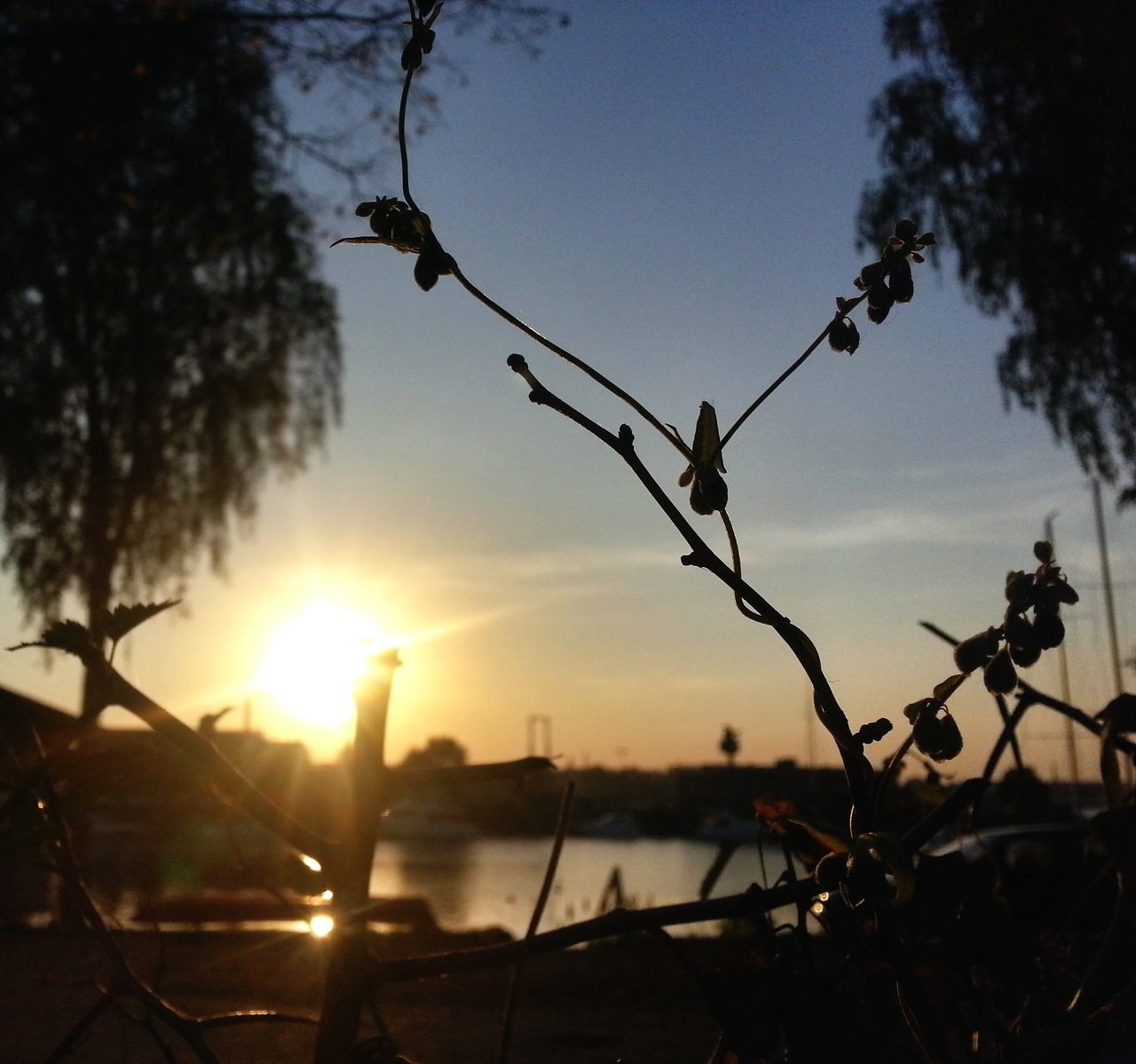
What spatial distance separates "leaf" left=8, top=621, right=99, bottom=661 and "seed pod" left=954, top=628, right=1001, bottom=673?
73 centimetres

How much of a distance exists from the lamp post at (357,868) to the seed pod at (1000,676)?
519 millimetres

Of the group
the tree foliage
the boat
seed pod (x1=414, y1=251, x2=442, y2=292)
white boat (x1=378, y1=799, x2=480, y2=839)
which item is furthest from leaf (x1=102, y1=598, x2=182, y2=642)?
white boat (x1=378, y1=799, x2=480, y2=839)

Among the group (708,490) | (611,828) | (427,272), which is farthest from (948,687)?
(611,828)

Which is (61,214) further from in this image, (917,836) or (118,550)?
(917,836)

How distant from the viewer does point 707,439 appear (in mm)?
854

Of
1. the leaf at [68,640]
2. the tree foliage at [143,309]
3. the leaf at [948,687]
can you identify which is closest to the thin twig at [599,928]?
the leaf at [948,687]

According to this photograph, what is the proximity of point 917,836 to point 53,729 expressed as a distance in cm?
107

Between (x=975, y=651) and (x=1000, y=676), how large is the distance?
2cm

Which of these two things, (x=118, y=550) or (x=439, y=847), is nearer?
(x=118, y=550)

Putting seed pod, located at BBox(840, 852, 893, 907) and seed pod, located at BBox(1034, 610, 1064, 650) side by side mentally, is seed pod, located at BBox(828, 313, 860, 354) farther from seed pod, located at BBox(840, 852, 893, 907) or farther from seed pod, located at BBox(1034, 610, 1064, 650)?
seed pod, located at BBox(840, 852, 893, 907)

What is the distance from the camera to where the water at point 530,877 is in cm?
971

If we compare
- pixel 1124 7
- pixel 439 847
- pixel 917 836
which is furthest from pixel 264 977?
pixel 439 847

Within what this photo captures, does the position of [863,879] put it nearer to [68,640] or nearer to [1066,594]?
[1066,594]

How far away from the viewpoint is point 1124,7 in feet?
30.0
